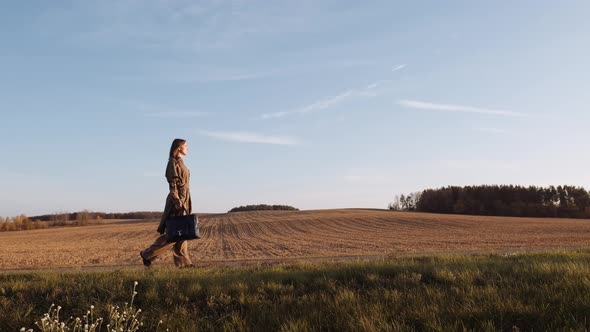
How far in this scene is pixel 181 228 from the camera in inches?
295

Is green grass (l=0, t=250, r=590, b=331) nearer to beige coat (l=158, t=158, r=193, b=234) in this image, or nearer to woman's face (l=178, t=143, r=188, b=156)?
beige coat (l=158, t=158, r=193, b=234)

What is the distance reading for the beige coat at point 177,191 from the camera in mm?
7680

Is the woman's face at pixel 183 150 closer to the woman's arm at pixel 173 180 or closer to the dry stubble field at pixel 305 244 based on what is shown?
the woman's arm at pixel 173 180

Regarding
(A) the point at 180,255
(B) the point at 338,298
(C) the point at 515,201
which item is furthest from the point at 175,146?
(C) the point at 515,201

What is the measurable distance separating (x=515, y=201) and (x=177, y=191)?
87.1 metres

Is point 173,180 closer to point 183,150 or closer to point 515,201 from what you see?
point 183,150

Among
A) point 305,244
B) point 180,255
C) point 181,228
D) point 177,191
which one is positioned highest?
point 177,191

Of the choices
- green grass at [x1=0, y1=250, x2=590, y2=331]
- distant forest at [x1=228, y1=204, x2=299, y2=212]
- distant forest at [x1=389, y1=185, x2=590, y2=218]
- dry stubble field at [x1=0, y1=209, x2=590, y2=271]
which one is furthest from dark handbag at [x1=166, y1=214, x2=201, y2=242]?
distant forest at [x1=228, y1=204, x2=299, y2=212]

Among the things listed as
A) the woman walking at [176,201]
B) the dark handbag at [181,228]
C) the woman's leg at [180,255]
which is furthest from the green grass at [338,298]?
the woman's leg at [180,255]

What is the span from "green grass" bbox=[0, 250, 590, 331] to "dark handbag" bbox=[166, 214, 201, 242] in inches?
50.4

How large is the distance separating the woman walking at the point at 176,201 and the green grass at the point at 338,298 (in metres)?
1.49

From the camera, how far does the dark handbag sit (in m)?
7.45

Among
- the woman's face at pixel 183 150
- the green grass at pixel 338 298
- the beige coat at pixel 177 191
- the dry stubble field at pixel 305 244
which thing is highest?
the woman's face at pixel 183 150

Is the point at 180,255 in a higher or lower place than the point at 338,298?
higher
